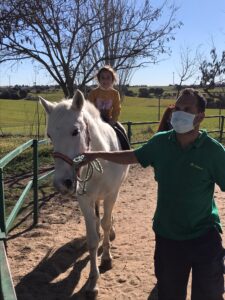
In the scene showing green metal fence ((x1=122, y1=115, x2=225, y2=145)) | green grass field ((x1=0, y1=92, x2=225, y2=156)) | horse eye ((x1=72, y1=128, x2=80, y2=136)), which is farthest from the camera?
green grass field ((x1=0, y1=92, x2=225, y2=156))

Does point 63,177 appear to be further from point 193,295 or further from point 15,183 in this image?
point 15,183

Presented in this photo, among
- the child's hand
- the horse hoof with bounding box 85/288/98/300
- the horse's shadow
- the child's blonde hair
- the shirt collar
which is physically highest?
the child's blonde hair

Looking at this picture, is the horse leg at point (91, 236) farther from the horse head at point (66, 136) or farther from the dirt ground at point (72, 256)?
the horse head at point (66, 136)

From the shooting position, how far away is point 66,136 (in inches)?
118

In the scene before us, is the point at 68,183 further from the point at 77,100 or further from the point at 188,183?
the point at 188,183

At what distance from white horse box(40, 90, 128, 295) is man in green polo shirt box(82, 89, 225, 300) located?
2.41ft

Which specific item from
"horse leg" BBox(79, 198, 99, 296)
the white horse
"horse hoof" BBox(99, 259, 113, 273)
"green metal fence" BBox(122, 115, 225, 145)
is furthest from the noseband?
"green metal fence" BBox(122, 115, 225, 145)

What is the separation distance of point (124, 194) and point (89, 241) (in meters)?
3.70

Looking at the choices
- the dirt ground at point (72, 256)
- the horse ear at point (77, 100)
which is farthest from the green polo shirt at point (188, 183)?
the dirt ground at point (72, 256)

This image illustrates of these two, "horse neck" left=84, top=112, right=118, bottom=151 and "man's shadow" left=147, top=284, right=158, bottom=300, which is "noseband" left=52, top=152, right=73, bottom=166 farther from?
"man's shadow" left=147, top=284, right=158, bottom=300

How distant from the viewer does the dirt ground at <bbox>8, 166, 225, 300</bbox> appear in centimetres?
386

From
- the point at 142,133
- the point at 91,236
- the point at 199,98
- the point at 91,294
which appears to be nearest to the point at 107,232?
the point at 91,236

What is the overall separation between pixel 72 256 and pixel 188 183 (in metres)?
2.65

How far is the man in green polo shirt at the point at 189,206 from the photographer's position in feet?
7.81
